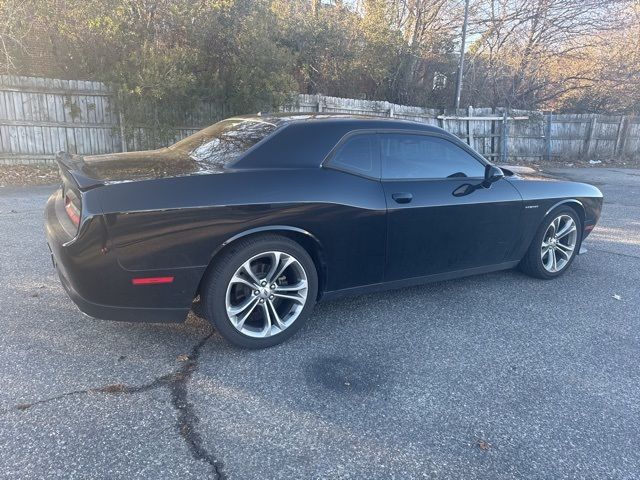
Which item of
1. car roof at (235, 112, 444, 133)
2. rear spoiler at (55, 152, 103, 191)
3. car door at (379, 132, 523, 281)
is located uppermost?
car roof at (235, 112, 444, 133)

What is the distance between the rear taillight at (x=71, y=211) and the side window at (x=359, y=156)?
66.0 inches

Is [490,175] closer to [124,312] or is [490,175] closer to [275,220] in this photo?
[275,220]

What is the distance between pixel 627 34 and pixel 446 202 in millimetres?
19935

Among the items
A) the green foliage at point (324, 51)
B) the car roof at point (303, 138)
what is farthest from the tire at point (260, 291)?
the green foliage at point (324, 51)

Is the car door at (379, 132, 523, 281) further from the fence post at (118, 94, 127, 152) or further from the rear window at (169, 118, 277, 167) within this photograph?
the fence post at (118, 94, 127, 152)

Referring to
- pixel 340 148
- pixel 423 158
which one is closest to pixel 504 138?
pixel 423 158

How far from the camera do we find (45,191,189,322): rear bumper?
2.76 m

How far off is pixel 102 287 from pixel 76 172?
801 mm

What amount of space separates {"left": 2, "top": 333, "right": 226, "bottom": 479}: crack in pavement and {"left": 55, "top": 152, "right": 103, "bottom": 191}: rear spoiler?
115cm

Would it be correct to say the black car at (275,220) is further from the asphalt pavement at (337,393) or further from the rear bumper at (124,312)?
the asphalt pavement at (337,393)

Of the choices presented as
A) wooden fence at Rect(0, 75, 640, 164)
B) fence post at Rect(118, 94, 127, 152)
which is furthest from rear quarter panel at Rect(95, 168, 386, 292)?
fence post at Rect(118, 94, 127, 152)

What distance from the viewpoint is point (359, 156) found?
3641mm

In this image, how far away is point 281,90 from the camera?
1167 cm

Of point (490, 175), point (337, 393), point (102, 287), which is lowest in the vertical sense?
point (337, 393)
